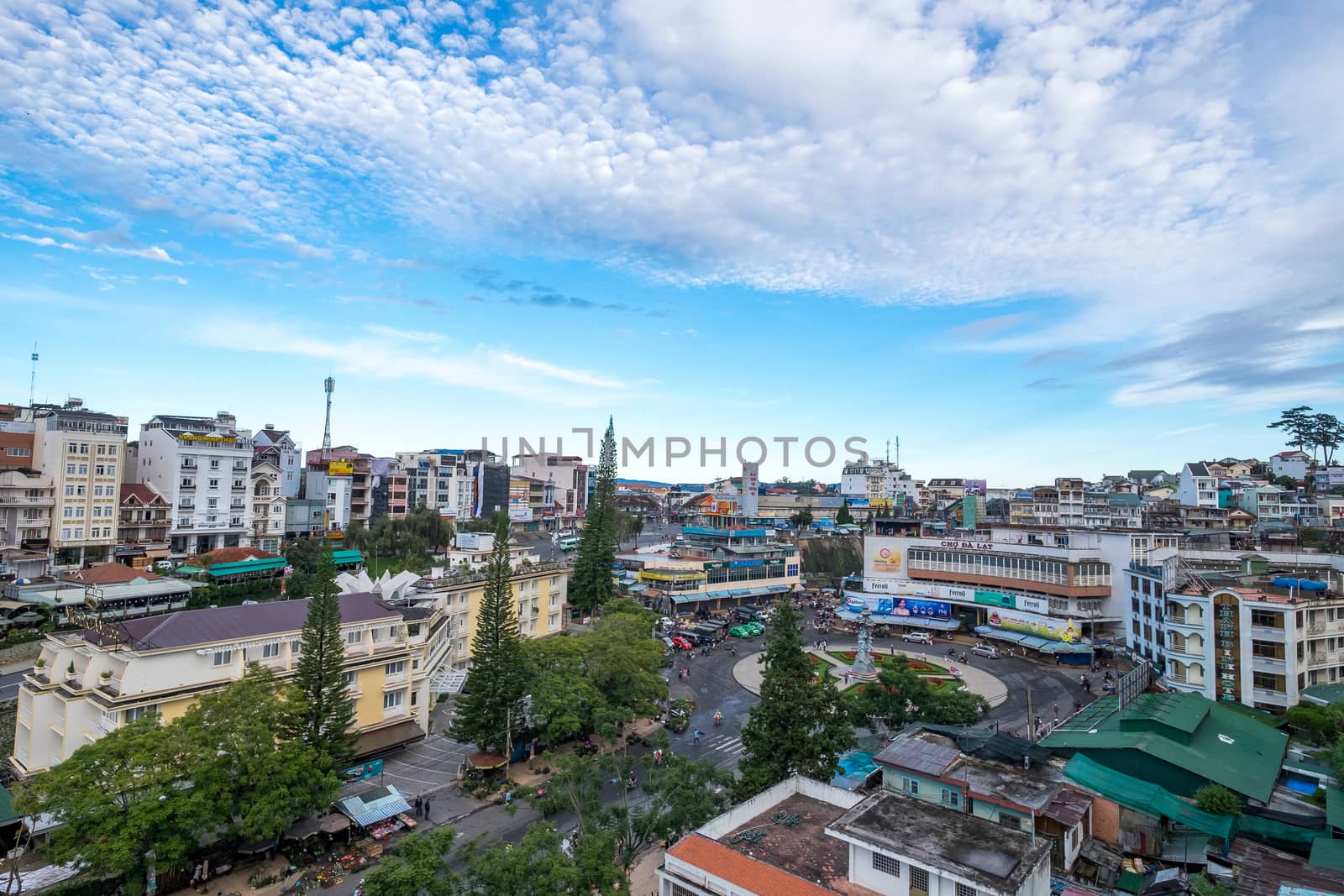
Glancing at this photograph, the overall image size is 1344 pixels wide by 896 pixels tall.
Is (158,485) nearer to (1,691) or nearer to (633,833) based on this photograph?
(1,691)

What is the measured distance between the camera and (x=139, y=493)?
178ft

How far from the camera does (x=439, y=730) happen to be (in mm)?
29891

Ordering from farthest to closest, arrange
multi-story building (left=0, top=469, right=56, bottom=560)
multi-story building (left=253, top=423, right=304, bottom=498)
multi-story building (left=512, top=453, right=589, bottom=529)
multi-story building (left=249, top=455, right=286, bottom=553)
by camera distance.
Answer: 1. multi-story building (left=512, top=453, right=589, bottom=529)
2. multi-story building (left=253, top=423, right=304, bottom=498)
3. multi-story building (left=249, top=455, right=286, bottom=553)
4. multi-story building (left=0, top=469, right=56, bottom=560)

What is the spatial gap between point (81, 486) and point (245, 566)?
12.4 meters

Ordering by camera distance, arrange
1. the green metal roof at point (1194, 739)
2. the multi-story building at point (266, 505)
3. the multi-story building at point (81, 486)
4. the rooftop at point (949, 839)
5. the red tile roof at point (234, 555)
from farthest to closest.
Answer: the multi-story building at point (266, 505) → the red tile roof at point (234, 555) → the multi-story building at point (81, 486) → the green metal roof at point (1194, 739) → the rooftop at point (949, 839)

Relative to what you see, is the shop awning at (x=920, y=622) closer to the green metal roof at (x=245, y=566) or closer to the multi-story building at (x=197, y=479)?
the green metal roof at (x=245, y=566)

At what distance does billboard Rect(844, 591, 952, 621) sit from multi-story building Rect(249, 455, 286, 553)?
49.9 meters

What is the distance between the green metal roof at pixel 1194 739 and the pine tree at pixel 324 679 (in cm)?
2182

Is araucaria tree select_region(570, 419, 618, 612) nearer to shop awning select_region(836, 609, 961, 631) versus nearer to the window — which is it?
shop awning select_region(836, 609, 961, 631)

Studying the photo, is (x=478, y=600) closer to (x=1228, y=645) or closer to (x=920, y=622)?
(x=920, y=622)

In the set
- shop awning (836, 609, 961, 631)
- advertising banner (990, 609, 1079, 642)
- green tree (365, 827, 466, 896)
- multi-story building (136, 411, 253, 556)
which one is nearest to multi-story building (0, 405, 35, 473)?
multi-story building (136, 411, 253, 556)

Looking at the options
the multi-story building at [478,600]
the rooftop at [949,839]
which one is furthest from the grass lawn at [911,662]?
the rooftop at [949,839]

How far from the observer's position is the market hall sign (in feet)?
97.5

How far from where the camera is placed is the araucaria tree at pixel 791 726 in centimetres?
2022
